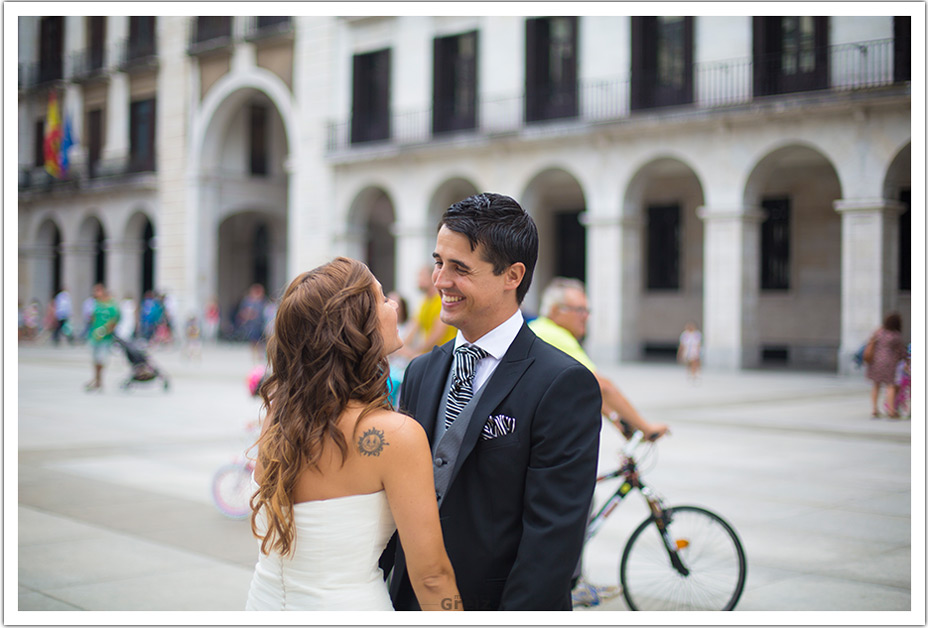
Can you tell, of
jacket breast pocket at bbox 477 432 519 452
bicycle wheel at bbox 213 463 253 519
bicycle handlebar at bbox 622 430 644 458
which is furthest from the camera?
bicycle wheel at bbox 213 463 253 519

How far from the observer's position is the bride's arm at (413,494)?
7.41 ft

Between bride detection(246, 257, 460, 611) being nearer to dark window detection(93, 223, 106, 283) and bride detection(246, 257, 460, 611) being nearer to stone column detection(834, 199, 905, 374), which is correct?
stone column detection(834, 199, 905, 374)

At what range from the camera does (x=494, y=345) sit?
2.52 metres

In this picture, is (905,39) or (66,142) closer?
(905,39)

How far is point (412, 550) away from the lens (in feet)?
7.49

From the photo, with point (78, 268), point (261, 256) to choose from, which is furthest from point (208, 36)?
point (78, 268)

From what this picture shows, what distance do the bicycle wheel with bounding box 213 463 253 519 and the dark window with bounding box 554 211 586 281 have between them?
23.8 meters

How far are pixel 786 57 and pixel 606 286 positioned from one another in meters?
7.13

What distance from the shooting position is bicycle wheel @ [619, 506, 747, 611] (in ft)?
15.5

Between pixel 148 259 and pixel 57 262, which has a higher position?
pixel 148 259

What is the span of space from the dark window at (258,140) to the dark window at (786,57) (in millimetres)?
19853

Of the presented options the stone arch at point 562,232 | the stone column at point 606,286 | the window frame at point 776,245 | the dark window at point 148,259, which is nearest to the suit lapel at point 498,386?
the stone column at point 606,286

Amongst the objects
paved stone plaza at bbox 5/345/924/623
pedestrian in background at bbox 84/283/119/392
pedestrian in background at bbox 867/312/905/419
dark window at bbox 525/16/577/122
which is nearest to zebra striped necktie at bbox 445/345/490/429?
paved stone plaza at bbox 5/345/924/623

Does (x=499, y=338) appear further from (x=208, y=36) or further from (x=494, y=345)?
(x=208, y=36)
